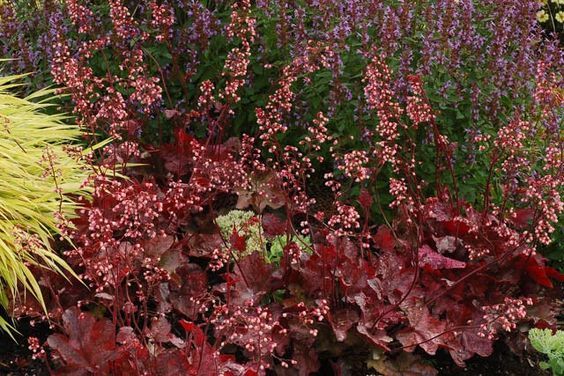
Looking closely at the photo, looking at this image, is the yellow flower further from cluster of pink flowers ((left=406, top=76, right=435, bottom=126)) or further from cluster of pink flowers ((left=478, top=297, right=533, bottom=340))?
cluster of pink flowers ((left=478, top=297, right=533, bottom=340))

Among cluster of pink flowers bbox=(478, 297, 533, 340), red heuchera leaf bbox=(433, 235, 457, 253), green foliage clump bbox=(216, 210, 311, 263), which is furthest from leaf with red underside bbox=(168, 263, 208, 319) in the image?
cluster of pink flowers bbox=(478, 297, 533, 340)

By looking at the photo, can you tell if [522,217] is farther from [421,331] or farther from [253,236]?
[253,236]

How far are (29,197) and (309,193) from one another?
1.62 metres

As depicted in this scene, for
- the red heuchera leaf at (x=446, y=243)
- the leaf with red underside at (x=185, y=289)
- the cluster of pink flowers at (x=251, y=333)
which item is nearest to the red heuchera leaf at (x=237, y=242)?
the leaf with red underside at (x=185, y=289)

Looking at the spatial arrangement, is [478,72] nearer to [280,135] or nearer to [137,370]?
[280,135]

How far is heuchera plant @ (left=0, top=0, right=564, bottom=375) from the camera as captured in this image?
132 inches

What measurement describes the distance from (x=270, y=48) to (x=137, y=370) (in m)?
2.29

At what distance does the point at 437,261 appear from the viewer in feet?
12.4

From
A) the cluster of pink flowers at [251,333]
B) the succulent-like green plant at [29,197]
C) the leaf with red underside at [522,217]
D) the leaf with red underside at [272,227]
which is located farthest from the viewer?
the leaf with red underside at [522,217]

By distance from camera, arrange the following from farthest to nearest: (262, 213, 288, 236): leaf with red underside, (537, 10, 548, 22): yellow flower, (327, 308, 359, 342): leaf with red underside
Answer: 1. (537, 10, 548, 22): yellow flower
2. (262, 213, 288, 236): leaf with red underside
3. (327, 308, 359, 342): leaf with red underside

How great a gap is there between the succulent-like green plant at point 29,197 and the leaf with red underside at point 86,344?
13.7 inches

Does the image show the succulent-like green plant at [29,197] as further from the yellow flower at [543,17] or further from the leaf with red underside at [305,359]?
the yellow flower at [543,17]

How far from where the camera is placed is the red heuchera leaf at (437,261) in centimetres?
375

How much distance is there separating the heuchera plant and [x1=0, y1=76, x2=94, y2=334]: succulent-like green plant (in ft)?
0.34
